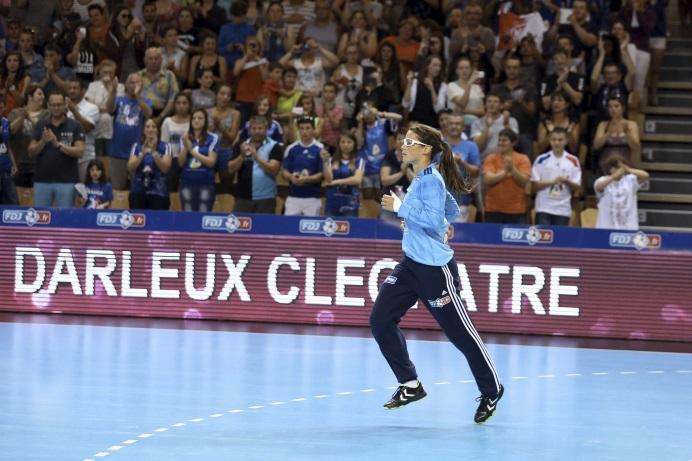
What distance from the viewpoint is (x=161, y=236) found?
1673cm

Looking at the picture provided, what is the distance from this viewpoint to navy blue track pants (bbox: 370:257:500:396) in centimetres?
1007

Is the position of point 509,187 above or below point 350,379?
above

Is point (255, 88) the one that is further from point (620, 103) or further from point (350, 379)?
point (350, 379)

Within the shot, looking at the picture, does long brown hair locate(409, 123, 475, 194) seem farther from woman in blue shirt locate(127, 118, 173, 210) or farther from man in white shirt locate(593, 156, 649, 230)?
woman in blue shirt locate(127, 118, 173, 210)

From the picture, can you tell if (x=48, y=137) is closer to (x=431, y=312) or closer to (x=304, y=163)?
(x=304, y=163)

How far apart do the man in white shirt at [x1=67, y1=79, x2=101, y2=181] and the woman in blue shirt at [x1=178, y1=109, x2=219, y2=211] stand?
1770 mm

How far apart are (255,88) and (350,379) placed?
8.51 metres

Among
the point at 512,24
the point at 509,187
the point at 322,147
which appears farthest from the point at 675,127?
the point at 322,147

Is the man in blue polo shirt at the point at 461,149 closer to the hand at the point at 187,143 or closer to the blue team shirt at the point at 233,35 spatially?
the hand at the point at 187,143

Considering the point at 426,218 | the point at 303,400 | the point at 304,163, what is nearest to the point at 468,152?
the point at 304,163

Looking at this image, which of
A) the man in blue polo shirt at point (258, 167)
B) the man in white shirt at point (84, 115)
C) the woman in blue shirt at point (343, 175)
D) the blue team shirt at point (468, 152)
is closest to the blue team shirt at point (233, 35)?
the man in white shirt at point (84, 115)

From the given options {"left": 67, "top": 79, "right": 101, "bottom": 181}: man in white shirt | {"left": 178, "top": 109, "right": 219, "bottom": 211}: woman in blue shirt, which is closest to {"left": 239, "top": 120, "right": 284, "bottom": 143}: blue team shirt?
{"left": 178, "top": 109, "right": 219, "bottom": 211}: woman in blue shirt

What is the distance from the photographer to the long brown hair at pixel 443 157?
10242 mm

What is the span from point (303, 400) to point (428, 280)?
6.06 ft
